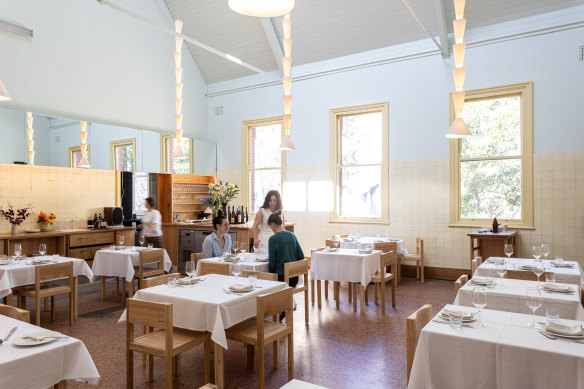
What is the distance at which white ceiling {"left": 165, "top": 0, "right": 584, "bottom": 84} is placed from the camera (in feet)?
24.1

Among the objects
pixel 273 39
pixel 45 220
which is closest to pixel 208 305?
pixel 45 220

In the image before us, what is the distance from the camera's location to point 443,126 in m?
7.85

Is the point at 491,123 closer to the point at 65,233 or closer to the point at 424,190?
the point at 424,190

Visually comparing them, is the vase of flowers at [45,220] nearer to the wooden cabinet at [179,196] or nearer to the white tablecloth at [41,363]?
the wooden cabinet at [179,196]

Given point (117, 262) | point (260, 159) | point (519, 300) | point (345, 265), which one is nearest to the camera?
point (519, 300)

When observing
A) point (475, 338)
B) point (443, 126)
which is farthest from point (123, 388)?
point (443, 126)

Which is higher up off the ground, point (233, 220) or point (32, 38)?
point (32, 38)

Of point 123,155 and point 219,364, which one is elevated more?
point 123,155

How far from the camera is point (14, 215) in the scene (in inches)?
287

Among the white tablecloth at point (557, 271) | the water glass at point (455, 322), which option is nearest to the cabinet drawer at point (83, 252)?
the white tablecloth at point (557, 271)

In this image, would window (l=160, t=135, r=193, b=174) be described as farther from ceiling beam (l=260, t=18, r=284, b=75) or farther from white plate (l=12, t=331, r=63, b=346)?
white plate (l=12, t=331, r=63, b=346)

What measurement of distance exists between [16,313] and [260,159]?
306 inches

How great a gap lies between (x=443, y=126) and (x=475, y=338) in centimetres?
606

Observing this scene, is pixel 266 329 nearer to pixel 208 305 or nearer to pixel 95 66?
pixel 208 305
